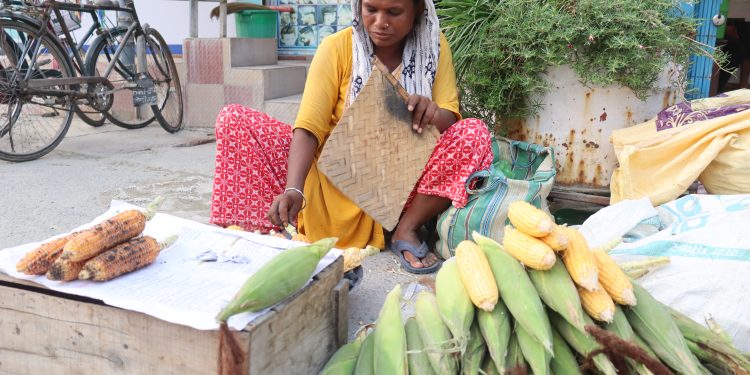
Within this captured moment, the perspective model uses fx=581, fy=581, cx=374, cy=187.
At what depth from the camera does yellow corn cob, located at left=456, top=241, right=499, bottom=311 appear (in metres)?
1.42

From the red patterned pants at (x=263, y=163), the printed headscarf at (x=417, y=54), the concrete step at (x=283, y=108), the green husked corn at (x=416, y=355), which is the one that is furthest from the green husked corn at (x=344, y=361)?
the concrete step at (x=283, y=108)

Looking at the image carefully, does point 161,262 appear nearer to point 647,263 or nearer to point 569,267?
point 569,267

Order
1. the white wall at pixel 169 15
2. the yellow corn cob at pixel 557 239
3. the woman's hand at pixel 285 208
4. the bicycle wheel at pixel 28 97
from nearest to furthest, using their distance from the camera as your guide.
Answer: the yellow corn cob at pixel 557 239, the woman's hand at pixel 285 208, the bicycle wheel at pixel 28 97, the white wall at pixel 169 15

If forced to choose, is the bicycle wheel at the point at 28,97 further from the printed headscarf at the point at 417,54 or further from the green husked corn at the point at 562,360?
the green husked corn at the point at 562,360

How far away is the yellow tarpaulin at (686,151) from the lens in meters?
2.47

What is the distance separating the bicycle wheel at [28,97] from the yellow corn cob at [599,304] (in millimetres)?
4479

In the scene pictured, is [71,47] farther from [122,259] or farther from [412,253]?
[122,259]

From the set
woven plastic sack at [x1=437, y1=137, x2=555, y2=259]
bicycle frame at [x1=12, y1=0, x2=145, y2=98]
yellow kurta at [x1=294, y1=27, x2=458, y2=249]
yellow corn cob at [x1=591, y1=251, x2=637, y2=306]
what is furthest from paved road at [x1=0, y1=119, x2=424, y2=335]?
yellow corn cob at [x1=591, y1=251, x2=637, y2=306]

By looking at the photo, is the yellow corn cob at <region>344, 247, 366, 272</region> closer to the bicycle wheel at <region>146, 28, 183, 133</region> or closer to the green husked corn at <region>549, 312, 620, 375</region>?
the green husked corn at <region>549, 312, 620, 375</region>

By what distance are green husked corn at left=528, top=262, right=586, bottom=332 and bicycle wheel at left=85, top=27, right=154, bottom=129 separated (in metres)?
4.80

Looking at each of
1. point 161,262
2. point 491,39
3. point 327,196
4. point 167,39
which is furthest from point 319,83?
point 167,39

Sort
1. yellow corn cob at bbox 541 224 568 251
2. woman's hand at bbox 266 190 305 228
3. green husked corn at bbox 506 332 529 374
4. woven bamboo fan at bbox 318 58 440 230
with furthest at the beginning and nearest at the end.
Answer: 1. woven bamboo fan at bbox 318 58 440 230
2. woman's hand at bbox 266 190 305 228
3. yellow corn cob at bbox 541 224 568 251
4. green husked corn at bbox 506 332 529 374

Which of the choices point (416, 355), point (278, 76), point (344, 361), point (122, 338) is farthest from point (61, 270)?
point (278, 76)

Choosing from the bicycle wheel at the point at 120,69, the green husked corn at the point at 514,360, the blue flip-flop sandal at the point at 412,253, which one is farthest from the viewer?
the bicycle wheel at the point at 120,69
